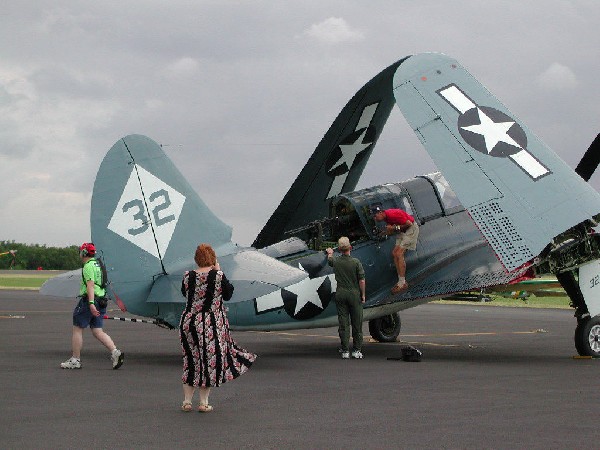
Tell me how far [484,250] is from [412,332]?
6.65 meters

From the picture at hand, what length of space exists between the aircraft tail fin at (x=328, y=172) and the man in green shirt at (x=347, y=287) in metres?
3.07

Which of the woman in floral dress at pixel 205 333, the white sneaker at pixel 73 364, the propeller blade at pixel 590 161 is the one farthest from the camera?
the propeller blade at pixel 590 161

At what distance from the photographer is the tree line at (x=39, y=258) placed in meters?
107

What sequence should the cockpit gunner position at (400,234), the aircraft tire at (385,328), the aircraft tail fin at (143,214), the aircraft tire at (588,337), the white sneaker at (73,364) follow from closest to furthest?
1. the white sneaker at (73,364)
2. the aircraft tail fin at (143,214)
3. the aircraft tire at (588,337)
4. the cockpit gunner position at (400,234)
5. the aircraft tire at (385,328)

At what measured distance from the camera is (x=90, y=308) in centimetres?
1266

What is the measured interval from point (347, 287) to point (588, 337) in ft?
13.1

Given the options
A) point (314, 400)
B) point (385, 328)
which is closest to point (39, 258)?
point (385, 328)

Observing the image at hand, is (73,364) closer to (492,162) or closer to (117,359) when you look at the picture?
(117,359)

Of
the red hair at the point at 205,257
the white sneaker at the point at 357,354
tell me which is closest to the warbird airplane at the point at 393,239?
the white sneaker at the point at 357,354

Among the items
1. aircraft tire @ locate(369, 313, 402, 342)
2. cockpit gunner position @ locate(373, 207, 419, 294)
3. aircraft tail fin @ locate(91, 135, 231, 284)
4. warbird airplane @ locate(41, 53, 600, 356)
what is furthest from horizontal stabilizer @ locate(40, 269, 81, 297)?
aircraft tire @ locate(369, 313, 402, 342)

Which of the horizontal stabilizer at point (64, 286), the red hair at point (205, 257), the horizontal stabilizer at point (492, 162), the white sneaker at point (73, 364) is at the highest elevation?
the horizontal stabilizer at point (492, 162)

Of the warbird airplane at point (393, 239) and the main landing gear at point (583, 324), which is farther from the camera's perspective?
the main landing gear at point (583, 324)

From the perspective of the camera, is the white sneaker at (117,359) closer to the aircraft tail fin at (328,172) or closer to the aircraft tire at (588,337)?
the aircraft tail fin at (328,172)

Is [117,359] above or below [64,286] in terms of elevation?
below
